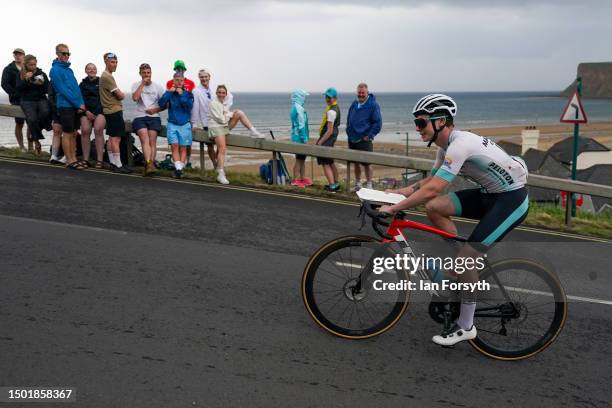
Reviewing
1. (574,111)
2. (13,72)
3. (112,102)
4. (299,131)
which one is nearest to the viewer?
(112,102)

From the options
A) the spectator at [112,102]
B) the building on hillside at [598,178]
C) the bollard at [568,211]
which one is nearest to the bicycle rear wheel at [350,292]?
the bollard at [568,211]

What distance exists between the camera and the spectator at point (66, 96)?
37.3 ft

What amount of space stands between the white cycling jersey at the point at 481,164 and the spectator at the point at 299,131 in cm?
767

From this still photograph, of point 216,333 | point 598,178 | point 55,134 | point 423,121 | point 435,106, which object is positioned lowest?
point 598,178

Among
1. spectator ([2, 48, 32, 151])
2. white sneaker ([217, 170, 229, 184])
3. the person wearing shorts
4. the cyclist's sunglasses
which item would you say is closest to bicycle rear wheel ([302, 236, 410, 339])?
the cyclist's sunglasses

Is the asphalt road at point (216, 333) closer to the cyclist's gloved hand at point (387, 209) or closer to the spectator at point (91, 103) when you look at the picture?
the cyclist's gloved hand at point (387, 209)

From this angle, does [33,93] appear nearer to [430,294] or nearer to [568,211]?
[430,294]

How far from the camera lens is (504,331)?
17.0 ft

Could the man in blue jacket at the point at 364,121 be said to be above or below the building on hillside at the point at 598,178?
above

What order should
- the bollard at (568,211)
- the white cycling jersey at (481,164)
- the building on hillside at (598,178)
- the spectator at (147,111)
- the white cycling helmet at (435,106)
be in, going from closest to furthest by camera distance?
the white cycling jersey at (481,164)
the white cycling helmet at (435,106)
the bollard at (568,211)
the spectator at (147,111)
the building on hillside at (598,178)

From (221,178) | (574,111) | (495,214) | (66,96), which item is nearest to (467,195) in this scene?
(495,214)

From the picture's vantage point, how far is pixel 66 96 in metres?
11.5

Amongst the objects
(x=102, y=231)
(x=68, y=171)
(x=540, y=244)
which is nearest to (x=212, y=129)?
(x=68, y=171)

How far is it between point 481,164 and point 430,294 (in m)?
1.14
